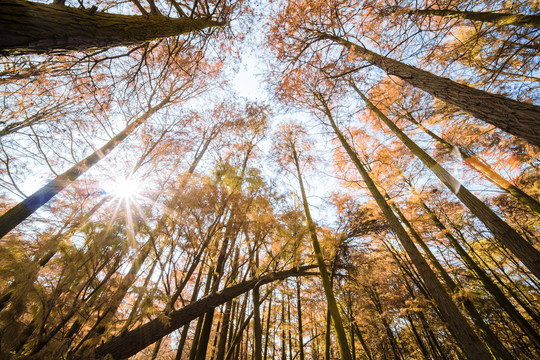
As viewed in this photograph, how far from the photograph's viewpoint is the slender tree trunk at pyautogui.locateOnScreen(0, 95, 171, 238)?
128 inches

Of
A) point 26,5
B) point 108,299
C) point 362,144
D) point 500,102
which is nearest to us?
point 26,5

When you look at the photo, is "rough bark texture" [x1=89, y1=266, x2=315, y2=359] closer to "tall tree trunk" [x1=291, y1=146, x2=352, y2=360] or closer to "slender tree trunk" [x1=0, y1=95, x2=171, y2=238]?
"tall tree trunk" [x1=291, y1=146, x2=352, y2=360]

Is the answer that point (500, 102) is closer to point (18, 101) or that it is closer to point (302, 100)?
point (302, 100)

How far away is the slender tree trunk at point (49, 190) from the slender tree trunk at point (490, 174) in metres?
9.47

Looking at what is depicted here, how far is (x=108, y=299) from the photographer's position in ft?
5.57

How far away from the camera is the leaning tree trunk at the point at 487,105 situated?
67.4 inches

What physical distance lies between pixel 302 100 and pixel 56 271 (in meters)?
6.41

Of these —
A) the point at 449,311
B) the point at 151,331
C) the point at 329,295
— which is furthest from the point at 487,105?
the point at 151,331

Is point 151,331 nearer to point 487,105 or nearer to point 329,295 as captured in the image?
point 329,295

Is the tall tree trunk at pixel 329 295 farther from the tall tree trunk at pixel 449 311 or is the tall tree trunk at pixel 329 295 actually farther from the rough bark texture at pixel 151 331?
the rough bark texture at pixel 151 331

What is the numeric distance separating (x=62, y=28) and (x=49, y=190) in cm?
406

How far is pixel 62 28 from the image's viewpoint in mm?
1476

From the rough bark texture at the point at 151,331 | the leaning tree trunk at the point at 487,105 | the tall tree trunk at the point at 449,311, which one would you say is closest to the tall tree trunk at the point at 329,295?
the tall tree trunk at the point at 449,311

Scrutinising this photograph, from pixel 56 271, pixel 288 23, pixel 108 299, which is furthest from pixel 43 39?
pixel 288 23
